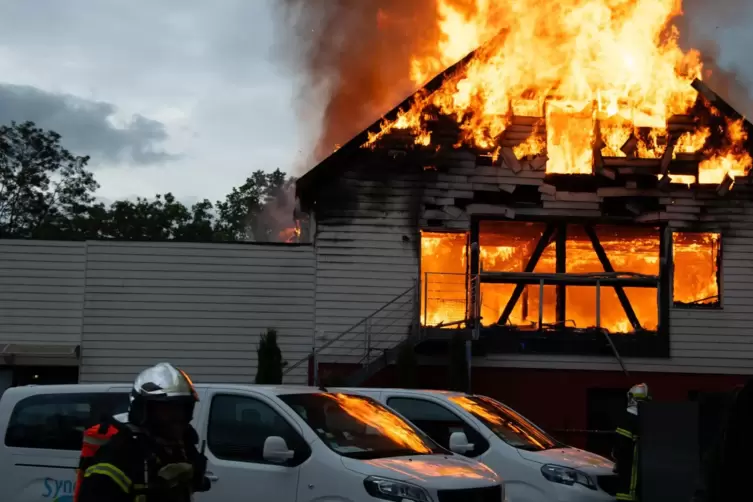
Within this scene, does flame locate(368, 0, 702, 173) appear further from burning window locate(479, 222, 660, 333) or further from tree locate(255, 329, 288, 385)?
tree locate(255, 329, 288, 385)

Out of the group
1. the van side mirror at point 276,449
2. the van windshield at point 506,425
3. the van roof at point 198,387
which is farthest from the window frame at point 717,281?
the van side mirror at point 276,449

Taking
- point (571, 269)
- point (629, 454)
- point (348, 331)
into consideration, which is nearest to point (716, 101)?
point (571, 269)

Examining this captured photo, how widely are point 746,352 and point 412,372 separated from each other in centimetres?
667

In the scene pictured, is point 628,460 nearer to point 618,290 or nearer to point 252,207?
point 618,290

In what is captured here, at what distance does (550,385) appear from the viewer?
19.1 m

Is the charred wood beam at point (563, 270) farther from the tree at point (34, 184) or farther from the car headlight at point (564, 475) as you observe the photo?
the tree at point (34, 184)

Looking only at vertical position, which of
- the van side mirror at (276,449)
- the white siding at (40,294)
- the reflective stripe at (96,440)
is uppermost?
the white siding at (40,294)

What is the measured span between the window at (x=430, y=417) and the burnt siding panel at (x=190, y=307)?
929cm

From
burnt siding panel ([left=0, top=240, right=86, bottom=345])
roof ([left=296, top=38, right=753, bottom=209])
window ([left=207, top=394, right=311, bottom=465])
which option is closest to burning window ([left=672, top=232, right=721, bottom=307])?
roof ([left=296, top=38, right=753, bottom=209])

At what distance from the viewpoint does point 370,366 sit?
18125 millimetres

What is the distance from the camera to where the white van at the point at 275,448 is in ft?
23.6

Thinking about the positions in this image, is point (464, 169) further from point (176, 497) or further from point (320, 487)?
point (176, 497)

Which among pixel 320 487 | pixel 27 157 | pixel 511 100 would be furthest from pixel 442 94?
pixel 27 157

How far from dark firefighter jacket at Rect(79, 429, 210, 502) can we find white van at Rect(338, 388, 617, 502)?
4.81 metres
